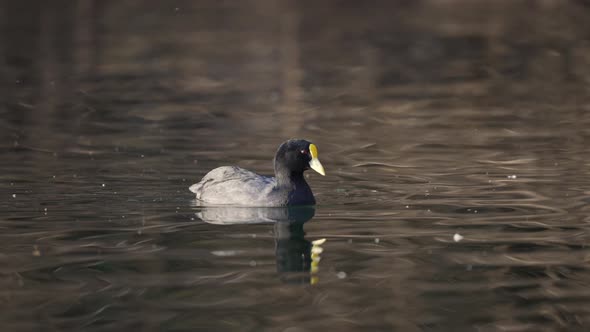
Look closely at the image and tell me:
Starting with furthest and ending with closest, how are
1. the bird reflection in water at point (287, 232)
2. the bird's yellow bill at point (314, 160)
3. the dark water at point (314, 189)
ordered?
the bird's yellow bill at point (314, 160)
the bird reflection in water at point (287, 232)
the dark water at point (314, 189)

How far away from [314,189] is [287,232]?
2.53 meters

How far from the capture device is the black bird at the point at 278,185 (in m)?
13.1

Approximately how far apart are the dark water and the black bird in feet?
0.76

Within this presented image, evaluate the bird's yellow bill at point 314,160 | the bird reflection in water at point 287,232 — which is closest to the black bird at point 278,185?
the bird's yellow bill at point 314,160

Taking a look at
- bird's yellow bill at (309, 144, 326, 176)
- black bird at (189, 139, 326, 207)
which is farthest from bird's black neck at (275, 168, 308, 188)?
bird's yellow bill at (309, 144, 326, 176)

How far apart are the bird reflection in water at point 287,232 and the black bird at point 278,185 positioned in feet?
0.34

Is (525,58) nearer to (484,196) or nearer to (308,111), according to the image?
(308,111)

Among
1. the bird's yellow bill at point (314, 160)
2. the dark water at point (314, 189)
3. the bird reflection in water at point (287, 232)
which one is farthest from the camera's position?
the bird's yellow bill at point (314, 160)

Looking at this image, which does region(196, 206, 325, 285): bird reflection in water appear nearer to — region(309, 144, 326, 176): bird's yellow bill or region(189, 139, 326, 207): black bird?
region(189, 139, 326, 207): black bird

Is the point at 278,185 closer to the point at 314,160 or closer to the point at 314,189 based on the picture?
the point at 314,160

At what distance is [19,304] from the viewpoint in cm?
898

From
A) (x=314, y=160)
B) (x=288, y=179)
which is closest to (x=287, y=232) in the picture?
(x=288, y=179)

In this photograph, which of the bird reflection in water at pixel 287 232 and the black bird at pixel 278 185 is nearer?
the bird reflection in water at pixel 287 232

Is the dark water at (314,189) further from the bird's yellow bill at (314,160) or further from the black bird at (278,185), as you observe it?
the bird's yellow bill at (314,160)
